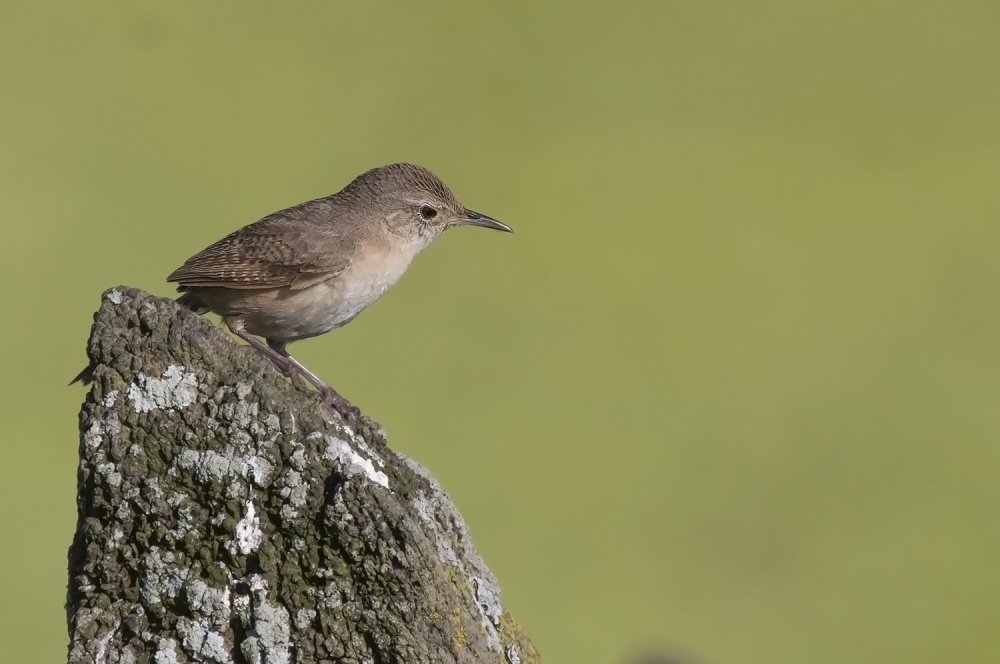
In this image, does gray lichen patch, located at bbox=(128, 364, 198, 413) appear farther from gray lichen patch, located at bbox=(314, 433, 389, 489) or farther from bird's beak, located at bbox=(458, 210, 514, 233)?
bird's beak, located at bbox=(458, 210, 514, 233)

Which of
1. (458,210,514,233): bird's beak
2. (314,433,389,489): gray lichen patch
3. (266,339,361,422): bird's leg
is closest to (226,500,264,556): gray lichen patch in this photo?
(314,433,389,489): gray lichen patch

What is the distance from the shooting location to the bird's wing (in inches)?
203

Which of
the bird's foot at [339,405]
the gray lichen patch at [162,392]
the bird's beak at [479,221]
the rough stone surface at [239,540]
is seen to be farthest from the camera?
the bird's beak at [479,221]

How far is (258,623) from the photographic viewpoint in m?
2.75

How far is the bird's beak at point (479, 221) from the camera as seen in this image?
6.04 metres

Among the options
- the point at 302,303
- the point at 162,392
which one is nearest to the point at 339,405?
the point at 302,303

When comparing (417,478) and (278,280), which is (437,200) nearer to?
(278,280)

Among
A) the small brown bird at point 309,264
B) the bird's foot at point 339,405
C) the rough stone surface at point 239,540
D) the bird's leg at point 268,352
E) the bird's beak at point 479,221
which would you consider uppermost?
the bird's beak at point 479,221

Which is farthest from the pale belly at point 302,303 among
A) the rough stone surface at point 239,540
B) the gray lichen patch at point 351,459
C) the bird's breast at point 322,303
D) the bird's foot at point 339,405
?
the gray lichen patch at point 351,459

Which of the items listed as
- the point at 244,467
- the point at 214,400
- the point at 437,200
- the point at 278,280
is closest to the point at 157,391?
the point at 214,400

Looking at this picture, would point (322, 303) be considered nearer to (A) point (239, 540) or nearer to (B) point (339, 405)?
(B) point (339, 405)

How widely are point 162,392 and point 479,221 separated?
340cm

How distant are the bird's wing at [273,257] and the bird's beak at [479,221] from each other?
841 mm

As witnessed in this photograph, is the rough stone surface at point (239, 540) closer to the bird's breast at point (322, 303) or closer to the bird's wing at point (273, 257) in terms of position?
the bird's wing at point (273, 257)
